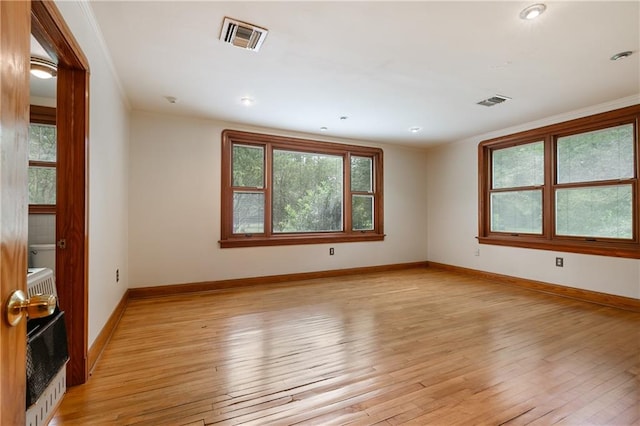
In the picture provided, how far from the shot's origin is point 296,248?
193 inches

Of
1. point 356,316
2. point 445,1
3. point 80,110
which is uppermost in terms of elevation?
point 445,1

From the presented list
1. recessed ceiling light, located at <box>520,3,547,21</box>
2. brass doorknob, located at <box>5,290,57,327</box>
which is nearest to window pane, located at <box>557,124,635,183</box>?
recessed ceiling light, located at <box>520,3,547,21</box>

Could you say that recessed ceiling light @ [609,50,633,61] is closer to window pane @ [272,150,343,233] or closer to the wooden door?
window pane @ [272,150,343,233]

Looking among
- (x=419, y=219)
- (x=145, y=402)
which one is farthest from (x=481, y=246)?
(x=145, y=402)

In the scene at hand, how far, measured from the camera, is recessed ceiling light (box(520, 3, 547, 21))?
1934 millimetres

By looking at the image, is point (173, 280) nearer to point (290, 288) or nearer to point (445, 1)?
point (290, 288)

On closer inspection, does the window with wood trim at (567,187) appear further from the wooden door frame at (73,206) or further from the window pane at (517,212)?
the wooden door frame at (73,206)

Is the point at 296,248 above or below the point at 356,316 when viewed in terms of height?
above

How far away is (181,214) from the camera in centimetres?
416

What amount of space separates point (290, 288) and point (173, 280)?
160 centimetres

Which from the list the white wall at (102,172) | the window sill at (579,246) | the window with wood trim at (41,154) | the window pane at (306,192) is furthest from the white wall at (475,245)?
the window with wood trim at (41,154)

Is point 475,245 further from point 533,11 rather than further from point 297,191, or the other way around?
point 533,11

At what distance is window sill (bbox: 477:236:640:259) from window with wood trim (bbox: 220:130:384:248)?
7.00 ft

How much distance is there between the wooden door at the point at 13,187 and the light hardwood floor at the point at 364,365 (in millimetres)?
1162
